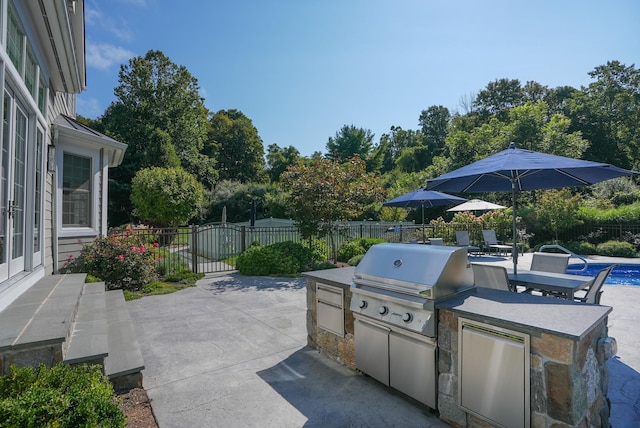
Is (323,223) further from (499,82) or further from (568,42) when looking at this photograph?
(499,82)

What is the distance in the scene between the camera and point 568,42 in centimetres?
888

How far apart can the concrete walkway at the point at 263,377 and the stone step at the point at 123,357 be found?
183mm

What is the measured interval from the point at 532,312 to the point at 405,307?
84cm

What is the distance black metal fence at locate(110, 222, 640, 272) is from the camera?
28.8ft

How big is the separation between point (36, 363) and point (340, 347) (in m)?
2.50

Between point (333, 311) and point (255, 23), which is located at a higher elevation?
point (255, 23)

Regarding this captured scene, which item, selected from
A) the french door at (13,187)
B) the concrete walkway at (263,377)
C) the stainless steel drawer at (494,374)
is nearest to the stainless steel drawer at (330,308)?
the concrete walkway at (263,377)

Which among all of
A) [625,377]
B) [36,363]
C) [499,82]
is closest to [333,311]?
[36,363]

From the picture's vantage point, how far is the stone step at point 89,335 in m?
2.56

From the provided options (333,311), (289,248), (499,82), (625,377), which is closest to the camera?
(625,377)

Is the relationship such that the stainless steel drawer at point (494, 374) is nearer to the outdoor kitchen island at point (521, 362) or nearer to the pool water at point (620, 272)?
the outdoor kitchen island at point (521, 362)

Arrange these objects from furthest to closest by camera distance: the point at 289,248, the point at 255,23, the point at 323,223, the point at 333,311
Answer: the point at 323,223, the point at 289,248, the point at 255,23, the point at 333,311

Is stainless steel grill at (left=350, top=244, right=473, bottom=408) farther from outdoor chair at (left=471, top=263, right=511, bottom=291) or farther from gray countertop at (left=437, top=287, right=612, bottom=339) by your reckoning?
outdoor chair at (left=471, top=263, right=511, bottom=291)

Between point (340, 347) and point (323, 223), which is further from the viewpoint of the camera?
point (323, 223)
